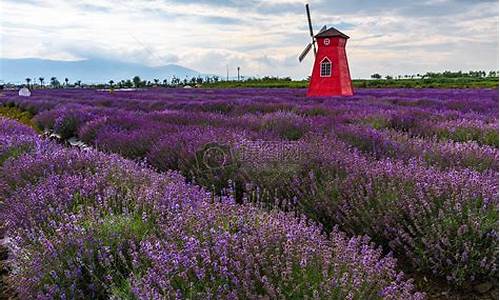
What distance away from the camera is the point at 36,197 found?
10.0 ft

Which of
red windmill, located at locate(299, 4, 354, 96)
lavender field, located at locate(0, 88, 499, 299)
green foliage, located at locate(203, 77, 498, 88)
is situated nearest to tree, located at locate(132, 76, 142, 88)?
green foliage, located at locate(203, 77, 498, 88)

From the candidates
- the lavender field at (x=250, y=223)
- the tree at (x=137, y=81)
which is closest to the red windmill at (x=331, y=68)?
the lavender field at (x=250, y=223)

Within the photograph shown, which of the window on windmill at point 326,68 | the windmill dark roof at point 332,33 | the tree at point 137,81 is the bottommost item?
the tree at point 137,81

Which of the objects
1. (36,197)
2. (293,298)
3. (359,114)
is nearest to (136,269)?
(293,298)

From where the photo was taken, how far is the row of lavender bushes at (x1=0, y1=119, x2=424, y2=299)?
194 cm

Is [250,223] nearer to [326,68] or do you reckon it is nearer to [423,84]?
[326,68]

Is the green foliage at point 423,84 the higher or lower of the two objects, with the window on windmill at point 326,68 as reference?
lower

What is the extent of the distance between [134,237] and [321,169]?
1.93 m

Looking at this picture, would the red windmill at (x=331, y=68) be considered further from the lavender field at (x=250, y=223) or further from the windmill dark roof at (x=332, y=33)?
the lavender field at (x=250, y=223)

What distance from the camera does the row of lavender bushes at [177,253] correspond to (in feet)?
6.35

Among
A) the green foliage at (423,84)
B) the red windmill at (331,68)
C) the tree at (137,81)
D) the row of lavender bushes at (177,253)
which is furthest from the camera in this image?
the tree at (137,81)

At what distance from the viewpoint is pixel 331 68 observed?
21547 millimetres

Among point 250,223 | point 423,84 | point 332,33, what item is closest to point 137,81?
point 423,84

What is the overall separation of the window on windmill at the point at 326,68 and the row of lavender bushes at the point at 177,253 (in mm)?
19097
